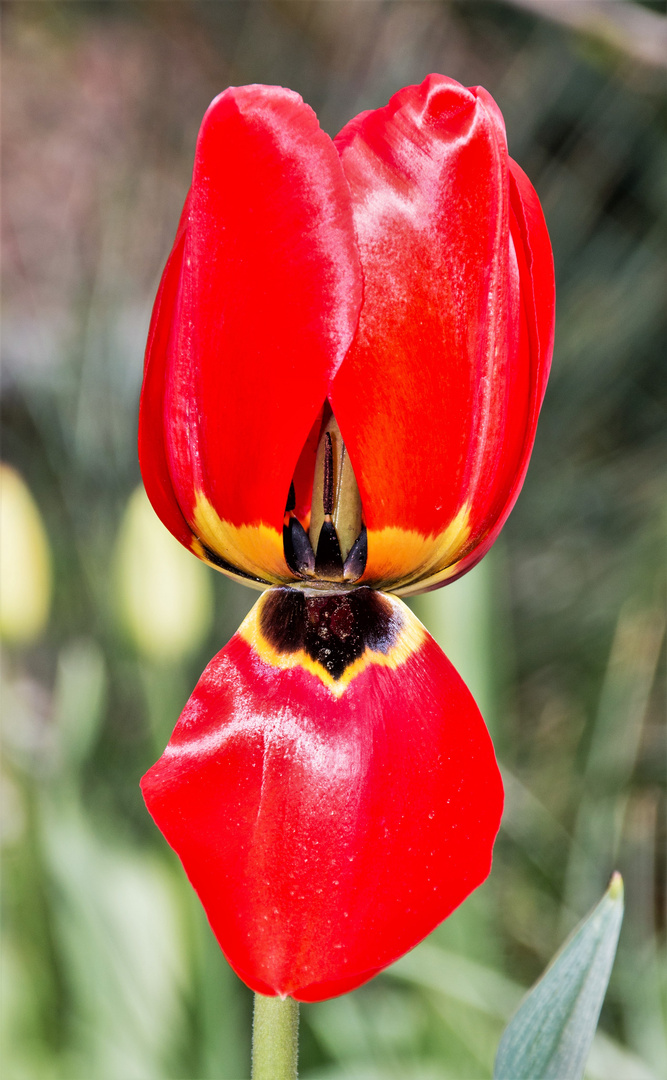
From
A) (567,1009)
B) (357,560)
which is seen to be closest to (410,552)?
(357,560)

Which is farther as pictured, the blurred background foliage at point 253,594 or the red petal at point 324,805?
the blurred background foliage at point 253,594

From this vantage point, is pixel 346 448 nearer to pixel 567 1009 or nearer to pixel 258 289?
pixel 258 289

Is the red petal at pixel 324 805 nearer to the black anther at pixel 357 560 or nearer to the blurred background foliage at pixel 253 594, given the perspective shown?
the black anther at pixel 357 560

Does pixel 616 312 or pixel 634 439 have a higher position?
pixel 616 312

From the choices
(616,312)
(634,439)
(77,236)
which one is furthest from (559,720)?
(77,236)

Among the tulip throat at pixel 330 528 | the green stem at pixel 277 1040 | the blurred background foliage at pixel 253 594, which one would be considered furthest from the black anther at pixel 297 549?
the blurred background foliage at pixel 253 594

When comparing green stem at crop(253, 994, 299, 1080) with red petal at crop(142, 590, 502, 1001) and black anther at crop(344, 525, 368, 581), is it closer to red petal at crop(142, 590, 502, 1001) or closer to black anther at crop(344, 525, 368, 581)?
red petal at crop(142, 590, 502, 1001)

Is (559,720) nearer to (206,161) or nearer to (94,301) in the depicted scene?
(94,301)
